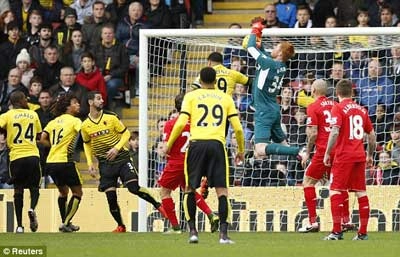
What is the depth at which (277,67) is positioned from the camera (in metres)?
19.1

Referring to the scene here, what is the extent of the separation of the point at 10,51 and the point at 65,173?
5901 millimetres

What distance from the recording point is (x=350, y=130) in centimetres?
1686

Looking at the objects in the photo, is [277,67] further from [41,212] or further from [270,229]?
[41,212]

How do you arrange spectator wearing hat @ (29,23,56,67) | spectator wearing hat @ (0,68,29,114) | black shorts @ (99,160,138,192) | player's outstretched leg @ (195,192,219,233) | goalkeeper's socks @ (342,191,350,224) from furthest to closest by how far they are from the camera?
spectator wearing hat @ (29,23,56,67) < spectator wearing hat @ (0,68,29,114) < black shorts @ (99,160,138,192) < player's outstretched leg @ (195,192,219,233) < goalkeeper's socks @ (342,191,350,224)

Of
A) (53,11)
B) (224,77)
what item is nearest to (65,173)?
(224,77)

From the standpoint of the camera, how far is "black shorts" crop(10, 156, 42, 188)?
2030cm

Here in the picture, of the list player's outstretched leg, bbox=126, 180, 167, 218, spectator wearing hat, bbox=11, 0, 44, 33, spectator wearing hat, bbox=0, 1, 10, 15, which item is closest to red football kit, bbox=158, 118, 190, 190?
player's outstretched leg, bbox=126, 180, 167, 218

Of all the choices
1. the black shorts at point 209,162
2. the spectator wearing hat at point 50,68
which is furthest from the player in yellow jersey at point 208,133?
the spectator wearing hat at point 50,68

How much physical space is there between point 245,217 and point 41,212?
11.2 feet

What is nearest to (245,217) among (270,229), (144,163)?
(270,229)

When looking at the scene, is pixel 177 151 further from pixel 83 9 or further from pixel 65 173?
pixel 83 9

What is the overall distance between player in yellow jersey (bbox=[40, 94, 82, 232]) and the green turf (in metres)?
1.42

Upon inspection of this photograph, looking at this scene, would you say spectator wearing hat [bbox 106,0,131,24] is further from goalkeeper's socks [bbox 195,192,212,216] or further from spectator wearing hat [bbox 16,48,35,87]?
goalkeeper's socks [bbox 195,192,212,216]

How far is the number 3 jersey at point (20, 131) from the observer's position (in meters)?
20.3
